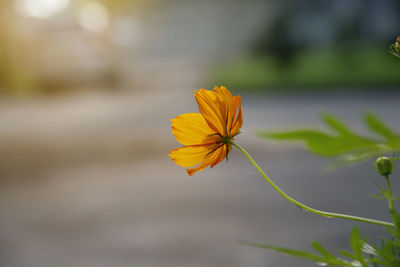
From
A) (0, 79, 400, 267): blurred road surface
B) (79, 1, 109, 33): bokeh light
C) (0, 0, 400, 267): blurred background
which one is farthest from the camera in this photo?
(79, 1, 109, 33): bokeh light

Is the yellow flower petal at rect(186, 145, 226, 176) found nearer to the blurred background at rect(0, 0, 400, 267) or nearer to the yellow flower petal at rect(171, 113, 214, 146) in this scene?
the yellow flower petal at rect(171, 113, 214, 146)

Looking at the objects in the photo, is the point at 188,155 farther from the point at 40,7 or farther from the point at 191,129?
the point at 40,7

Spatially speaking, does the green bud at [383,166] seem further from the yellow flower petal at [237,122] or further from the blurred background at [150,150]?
the blurred background at [150,150]

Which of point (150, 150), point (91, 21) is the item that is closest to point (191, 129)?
point (150, 150)

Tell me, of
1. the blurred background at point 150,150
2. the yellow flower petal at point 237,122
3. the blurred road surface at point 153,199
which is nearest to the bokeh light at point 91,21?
the blurred background at point 150,150

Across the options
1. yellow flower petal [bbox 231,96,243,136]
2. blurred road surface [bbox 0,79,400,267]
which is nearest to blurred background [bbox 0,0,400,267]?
blurred road surface [bbox 0,79,400,267]
